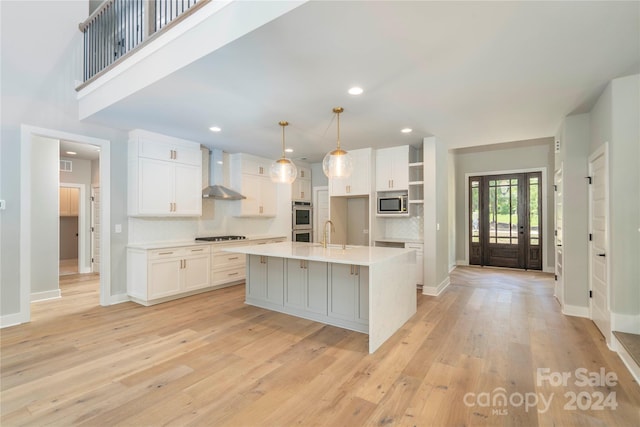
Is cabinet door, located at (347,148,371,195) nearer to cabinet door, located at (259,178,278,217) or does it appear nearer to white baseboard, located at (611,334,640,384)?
cabinet door, located at (259,178,278,217)

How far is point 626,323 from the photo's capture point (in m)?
2.81

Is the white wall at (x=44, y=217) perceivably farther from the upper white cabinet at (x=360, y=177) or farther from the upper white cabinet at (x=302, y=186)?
the upper white cabinet at (x=360, y=177)

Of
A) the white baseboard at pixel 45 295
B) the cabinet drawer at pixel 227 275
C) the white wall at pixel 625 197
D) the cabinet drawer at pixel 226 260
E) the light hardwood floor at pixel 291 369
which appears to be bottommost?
→ the light hardwood floor at pixel 291 369

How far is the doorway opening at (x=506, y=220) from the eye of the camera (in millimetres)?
6863

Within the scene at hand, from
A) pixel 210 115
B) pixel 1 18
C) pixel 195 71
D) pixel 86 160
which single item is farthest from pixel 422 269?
pixel 86 160

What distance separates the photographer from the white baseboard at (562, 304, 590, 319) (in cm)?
374

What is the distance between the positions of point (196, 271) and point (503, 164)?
715 centimetres

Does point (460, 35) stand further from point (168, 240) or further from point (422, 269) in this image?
point (168, 240)

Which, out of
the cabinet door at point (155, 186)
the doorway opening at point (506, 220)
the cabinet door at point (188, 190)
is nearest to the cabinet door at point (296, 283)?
the cabinet door at point (188, 190)

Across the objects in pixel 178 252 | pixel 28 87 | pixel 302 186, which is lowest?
pixel 178 252

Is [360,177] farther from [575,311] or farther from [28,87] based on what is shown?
[28,87]

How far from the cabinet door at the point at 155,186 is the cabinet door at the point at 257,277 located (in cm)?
164

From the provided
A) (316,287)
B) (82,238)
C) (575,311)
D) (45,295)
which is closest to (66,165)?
(82,238)

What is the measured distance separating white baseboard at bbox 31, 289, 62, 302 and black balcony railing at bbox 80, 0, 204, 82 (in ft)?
11.1
